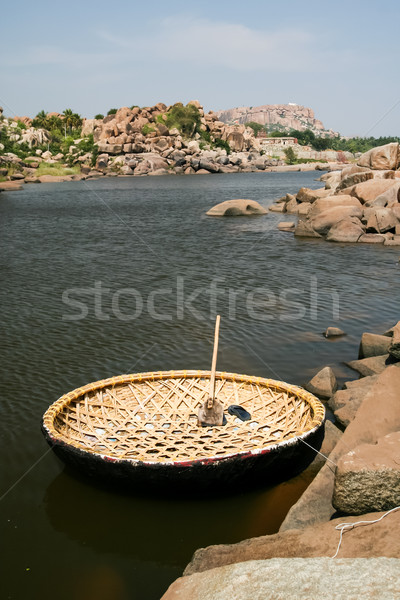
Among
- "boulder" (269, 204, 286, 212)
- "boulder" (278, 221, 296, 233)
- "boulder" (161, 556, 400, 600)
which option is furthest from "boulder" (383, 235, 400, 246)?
"boulder" (161, 556, 400, 600)

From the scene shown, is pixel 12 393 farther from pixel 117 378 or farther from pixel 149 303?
pixel 149 303

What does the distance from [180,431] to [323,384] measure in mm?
3252

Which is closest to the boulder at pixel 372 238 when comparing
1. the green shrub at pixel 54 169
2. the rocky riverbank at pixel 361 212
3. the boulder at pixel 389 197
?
the rocky riverbank at pixel 361 212

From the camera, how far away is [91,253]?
2609cm

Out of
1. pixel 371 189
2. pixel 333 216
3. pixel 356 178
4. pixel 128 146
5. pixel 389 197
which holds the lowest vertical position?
pixel 333 216

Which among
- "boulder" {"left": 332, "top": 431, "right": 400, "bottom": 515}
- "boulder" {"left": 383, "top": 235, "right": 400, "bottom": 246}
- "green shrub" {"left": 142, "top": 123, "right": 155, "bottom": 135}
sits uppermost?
"green shrub" {"left": 142, "top": 123, "right": 155, "bottom": 135}

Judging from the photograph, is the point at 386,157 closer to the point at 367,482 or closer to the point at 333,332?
the point at 333,332

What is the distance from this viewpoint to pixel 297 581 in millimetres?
4695

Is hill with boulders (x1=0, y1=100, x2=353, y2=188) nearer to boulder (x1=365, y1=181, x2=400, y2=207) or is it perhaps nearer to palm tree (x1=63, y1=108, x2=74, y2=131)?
palm tree (x1=63, y1=108, x2=74, y2=131)

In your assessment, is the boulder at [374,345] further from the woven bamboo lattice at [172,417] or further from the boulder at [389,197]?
the boulder at [389,197]

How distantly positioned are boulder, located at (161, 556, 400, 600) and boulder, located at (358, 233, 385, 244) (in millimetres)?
24354

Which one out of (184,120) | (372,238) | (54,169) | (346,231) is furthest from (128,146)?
(372,238)

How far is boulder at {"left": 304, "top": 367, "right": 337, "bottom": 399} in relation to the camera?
10.4 metres

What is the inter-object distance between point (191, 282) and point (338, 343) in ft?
25.6
